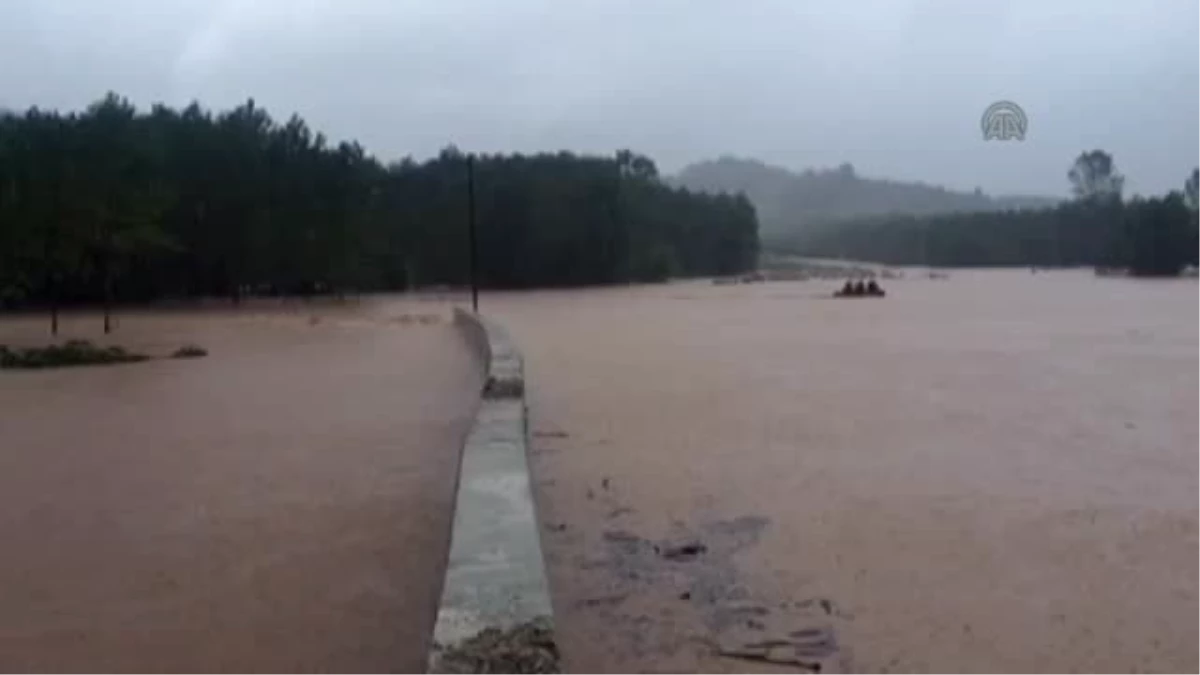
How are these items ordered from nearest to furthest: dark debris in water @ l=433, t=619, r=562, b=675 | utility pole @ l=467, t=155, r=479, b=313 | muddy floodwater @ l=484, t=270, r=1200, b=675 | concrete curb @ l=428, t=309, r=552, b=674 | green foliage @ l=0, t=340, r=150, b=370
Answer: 1. dark debris in water @ l=433, t=619, r=562, b=675
2. concrete curb @ l=428, t=309, r=552, b=674
3. muddy floodwater @ l=484, t=270, r=1200, b=675
4. green foliage @ l=0, t=340, r=150, b=370
5. utility pole @ l=467, t=155, r=479, b=313

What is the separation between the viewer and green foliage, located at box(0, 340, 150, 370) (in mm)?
15703

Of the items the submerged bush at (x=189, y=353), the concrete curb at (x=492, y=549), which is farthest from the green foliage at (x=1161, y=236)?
the concrete curb at (x=492, y=549)

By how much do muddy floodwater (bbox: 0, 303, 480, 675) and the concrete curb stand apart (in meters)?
0.36

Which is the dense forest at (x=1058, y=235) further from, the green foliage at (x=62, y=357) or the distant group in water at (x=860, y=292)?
the green foliage at (x=62, y=357)

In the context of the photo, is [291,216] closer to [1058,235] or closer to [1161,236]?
[1161,236]

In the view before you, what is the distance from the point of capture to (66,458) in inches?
305

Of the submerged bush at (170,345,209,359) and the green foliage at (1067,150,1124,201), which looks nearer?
the submerged bush at (170,345,209,359)

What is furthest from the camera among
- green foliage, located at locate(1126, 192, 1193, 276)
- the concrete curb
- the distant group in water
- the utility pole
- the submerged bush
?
green foliage, located at locate(1126, 192, 1193, 276)

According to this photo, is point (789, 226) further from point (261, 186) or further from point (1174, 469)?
point (1174, 469)

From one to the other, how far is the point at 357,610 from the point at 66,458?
167 inches

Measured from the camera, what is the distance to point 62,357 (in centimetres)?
1590

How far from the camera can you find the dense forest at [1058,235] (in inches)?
2084

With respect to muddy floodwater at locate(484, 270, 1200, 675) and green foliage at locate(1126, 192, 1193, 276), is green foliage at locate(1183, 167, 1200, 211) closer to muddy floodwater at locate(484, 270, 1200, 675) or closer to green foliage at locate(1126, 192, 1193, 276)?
green foliage at locate(1126, 192, 1193, 276)

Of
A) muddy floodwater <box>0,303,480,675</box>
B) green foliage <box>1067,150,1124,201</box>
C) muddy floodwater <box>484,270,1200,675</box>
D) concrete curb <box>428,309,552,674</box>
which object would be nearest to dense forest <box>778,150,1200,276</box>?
green foliage <box>1067,150,1124,201</box>
